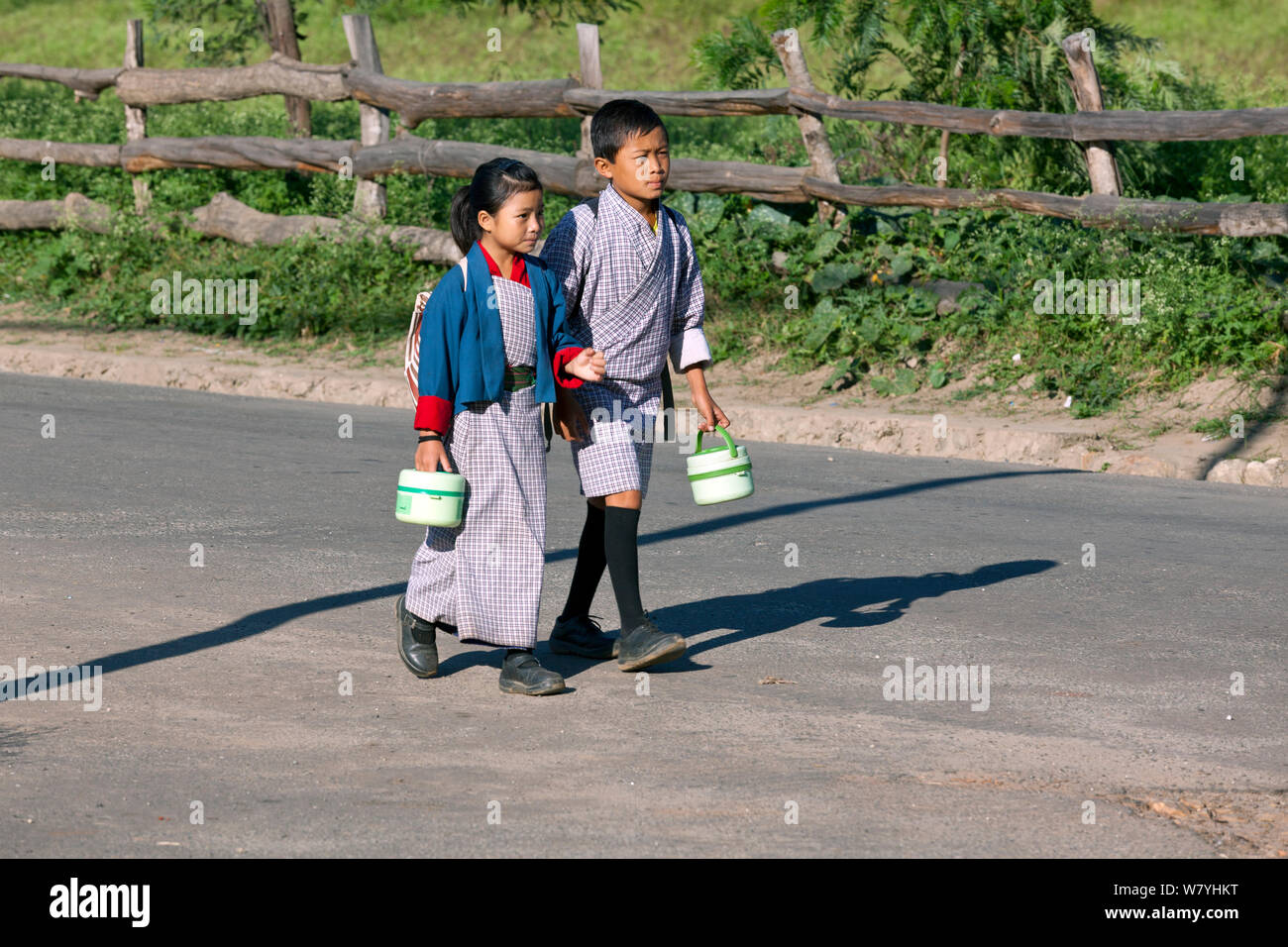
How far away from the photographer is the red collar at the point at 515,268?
4.86 m

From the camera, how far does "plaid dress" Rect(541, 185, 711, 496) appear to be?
5.03 meters

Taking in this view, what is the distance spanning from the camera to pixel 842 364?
11914 millimetres

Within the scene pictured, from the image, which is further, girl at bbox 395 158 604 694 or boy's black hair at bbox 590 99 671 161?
boy's black hair at bbox 590 99 671 161

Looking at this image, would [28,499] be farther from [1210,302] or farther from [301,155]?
[301,155]

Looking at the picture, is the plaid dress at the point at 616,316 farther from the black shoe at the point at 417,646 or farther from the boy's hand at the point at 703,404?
the black shoe at the point at 417,646

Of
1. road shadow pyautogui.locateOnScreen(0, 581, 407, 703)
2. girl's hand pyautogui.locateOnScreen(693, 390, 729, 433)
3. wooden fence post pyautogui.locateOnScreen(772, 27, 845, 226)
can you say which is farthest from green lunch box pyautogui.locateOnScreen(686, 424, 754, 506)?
wooden fence post pyautogui.locateOnScreen(772, 27, 845, 226)

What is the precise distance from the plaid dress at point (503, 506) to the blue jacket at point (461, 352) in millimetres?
49

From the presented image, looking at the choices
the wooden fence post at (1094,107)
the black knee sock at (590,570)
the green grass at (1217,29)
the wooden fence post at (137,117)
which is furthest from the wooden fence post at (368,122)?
the green grass at (1217,29)

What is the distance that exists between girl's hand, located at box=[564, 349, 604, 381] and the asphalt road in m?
0.92

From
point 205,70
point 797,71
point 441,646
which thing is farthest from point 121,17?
point 441,646

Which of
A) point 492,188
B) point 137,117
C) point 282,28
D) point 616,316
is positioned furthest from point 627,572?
point 282,28

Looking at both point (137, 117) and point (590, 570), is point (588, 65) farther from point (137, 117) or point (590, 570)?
point (590, 570)

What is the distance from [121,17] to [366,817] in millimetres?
49237

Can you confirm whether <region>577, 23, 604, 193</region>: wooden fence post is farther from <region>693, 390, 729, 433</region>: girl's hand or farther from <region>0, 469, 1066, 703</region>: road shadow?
<region>693, 390, 729, 433</region>: girl's hand
